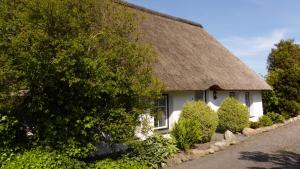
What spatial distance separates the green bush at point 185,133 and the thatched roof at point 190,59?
5.33 ft

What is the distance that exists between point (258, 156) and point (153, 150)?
4160 mm

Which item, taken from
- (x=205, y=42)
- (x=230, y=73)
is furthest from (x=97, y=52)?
(x=205, y=42)

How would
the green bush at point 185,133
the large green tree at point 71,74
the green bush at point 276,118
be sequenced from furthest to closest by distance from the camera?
1. the green bush at point 276,118
2. the green bush at point 185,133
3. the large green tree at point 71,74

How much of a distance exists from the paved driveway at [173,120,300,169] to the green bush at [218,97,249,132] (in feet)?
3.21

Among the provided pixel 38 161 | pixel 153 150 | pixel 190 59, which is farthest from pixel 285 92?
pixel 38 161

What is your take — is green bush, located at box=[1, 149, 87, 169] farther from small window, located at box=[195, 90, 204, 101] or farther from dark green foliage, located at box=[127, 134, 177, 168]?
small window, located at box=[195, 90, 204, 101]

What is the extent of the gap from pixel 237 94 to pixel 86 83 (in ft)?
47.7

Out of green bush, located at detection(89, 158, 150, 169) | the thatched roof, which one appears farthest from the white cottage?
green bush, located at detection(89, 158, 150, 169)

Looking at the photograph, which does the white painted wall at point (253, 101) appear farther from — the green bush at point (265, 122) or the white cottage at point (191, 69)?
the green bush at point (265, 122)

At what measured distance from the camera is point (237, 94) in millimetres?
19922

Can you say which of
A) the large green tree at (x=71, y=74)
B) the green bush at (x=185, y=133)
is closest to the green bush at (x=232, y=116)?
the green bush at (x=185, y=133)

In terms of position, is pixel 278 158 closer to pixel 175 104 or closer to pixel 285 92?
pixel 175 104

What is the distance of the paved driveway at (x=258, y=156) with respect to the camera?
33.5ft

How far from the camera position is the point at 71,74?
7.07m
